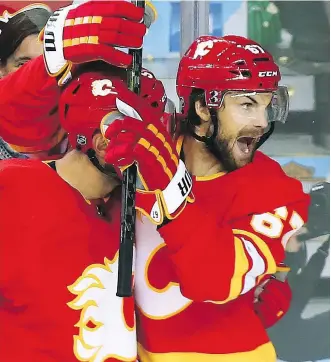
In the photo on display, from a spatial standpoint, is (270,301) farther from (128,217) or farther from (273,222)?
(128,217)

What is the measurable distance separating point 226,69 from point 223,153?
5.1 inches

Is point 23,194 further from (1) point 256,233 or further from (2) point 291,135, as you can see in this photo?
(2) point 291,135

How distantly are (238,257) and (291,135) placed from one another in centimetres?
64

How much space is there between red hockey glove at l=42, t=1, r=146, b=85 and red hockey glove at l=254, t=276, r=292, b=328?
50 centimetres

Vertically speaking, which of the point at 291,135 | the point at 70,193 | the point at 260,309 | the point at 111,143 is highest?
the point at 111,143

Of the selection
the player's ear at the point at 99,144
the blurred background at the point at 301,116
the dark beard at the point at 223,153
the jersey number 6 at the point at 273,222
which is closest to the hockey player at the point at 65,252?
the player's ear at the point at 99,144

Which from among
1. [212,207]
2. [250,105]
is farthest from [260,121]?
[212,207]

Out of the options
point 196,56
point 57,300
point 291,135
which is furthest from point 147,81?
point 291,135

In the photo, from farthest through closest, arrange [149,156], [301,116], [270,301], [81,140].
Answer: [301,116]
[270,301]
[81,140]
[149,156]

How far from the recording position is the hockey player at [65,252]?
3.32 ft

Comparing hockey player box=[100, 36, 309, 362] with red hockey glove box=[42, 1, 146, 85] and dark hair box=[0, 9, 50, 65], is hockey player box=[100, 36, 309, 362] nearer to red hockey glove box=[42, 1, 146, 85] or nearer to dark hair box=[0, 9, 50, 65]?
red hockey glove box=[42, 1, 146, 85]

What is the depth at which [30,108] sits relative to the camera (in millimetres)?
1068

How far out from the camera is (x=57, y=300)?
1024 millimetres

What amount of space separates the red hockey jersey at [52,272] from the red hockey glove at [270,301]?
281 mm
